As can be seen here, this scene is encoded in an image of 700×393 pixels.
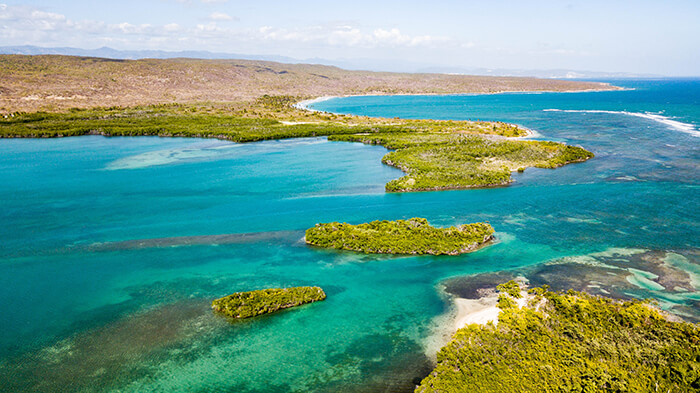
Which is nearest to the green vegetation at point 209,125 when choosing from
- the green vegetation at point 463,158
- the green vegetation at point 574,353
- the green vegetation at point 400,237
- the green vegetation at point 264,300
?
the green vegetation at point 463,158

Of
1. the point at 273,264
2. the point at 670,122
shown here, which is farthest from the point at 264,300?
the point at 670,122

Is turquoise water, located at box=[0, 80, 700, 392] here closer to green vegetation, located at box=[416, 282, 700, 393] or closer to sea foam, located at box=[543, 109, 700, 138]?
green vegetation, located at box=[416, 282, 700, 393]

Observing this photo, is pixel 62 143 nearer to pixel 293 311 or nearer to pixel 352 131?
pixel 352 131

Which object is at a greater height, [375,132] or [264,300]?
[375,132]

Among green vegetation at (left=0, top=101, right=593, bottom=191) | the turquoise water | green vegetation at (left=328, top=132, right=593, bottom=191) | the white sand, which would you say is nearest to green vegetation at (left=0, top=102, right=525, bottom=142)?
green vegetation at (left=0, top=101, right=593, bottom=191)

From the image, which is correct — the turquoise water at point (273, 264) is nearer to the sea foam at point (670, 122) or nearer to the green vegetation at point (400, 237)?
the green vegetation at point (400, 237)

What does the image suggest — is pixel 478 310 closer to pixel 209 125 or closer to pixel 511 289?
pixel 511 289

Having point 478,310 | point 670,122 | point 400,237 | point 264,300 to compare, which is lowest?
point 264,300
